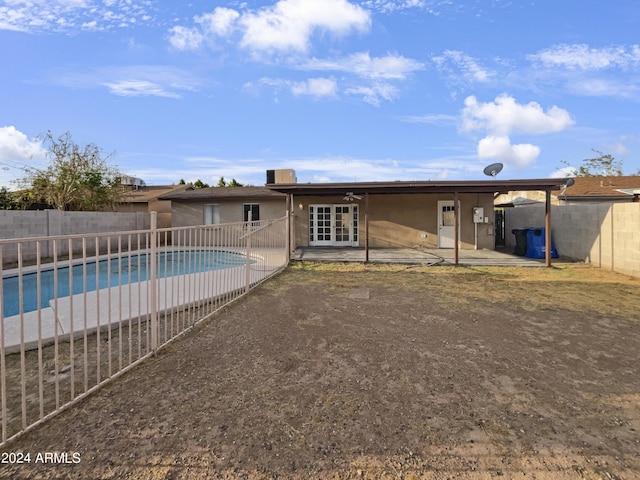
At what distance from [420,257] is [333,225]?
4645 mm

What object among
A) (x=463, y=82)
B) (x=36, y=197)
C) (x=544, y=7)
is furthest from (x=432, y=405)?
(x=36, y=197)

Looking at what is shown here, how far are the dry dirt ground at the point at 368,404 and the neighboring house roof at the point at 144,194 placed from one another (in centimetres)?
1815

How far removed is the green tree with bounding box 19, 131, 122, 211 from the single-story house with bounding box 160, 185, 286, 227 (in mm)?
3361

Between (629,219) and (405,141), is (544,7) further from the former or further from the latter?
(405,141)

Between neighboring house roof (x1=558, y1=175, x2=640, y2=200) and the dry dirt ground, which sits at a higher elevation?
neighboring house roof (x1=558, y1=175, x2=640, y2=200)

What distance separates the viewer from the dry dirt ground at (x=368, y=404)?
2.02 meters

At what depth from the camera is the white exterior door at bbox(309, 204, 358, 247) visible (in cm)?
1489

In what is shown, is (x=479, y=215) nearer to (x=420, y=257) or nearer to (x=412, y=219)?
(x=412, y=219)

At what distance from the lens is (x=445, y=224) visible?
14242mm

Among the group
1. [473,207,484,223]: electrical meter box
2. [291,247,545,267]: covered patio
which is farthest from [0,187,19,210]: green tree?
[473,207,484,223]: electrical meter box

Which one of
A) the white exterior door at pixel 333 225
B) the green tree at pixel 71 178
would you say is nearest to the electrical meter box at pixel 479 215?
the white exterior door at pixel 333 225

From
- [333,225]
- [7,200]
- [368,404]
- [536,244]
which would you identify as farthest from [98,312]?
[7,200]

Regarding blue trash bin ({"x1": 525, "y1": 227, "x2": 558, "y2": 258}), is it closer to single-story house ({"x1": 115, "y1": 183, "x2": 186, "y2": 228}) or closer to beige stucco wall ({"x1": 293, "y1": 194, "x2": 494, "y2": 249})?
beige stucco wall ({"x1": 293, "y1": 194, "x2": 494, "y2": 249})

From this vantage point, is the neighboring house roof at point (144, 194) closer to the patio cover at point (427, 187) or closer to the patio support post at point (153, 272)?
the patio cover at point (427, 187)
